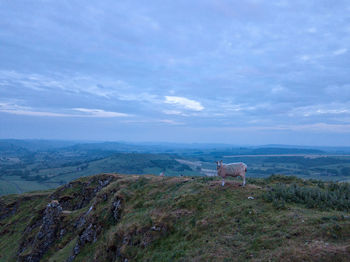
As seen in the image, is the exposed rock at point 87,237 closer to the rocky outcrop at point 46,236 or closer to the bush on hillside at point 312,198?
the rocky outcrop at point 46,236

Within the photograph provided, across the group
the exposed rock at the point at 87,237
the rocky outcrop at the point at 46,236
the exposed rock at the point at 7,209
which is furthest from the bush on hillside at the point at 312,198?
the exposed rock at the point at 7,209

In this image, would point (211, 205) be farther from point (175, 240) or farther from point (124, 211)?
point (124, 211)

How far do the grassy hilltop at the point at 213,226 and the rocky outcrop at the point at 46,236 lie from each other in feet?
0.42

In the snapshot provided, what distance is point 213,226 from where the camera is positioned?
1392cm

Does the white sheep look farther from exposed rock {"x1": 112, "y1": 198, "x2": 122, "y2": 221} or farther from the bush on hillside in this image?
exposed rock {"x1": 112, "y1": 198, "x2": 122, "y2": 221}

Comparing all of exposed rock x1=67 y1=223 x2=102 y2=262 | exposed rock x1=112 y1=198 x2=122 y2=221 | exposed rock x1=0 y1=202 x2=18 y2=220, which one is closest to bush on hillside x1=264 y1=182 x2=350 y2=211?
exposed rock x1=112 y1=198 x2=122 y2=221

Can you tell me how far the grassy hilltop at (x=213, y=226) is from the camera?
1020cm

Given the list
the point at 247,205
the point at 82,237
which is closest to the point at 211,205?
the point at 247,205

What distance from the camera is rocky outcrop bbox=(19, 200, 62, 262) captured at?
1105 inches

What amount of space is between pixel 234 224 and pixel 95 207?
2309cm

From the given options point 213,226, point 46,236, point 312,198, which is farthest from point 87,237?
point 312,198

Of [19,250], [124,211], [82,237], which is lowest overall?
[19,250]

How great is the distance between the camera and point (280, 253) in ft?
30.8

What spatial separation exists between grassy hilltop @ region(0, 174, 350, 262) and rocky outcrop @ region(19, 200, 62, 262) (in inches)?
5.0
